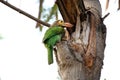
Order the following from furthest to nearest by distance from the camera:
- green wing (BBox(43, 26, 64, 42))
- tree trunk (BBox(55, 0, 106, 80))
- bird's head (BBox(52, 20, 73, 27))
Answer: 1. green wing (BBox(43, 26, 64, 42))
2. bird's head (BBox(52, 20, 73, 27))
3. tree trunk (BBox(55, 0, 106, 80))

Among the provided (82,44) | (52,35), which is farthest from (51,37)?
(82,44)

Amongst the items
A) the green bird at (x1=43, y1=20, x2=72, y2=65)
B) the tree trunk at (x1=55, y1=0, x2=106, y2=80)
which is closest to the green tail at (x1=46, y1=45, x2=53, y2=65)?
the green bird at (x1=43, y1=20, x2=72, y2=65)

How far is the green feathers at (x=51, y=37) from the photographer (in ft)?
6.57

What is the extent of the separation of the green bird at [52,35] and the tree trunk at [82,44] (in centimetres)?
6

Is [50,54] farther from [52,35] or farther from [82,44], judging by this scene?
[82,44]

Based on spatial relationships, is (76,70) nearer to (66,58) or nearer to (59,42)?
(66,58)

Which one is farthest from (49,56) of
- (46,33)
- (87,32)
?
(87,32)

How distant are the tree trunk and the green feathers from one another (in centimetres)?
7

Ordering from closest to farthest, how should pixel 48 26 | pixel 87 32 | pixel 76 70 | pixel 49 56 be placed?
pixel 76 70 < pixel 87 32 < pixel 49 56 < pixel 48 26

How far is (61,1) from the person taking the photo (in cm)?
197

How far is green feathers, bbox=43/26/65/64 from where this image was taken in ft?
6.57

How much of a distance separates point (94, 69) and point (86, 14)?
34 centimetres

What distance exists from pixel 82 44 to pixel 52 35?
0.24 m

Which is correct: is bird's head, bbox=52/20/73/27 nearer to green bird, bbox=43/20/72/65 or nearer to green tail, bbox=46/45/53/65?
green bird, bbox=43/20/72/65
